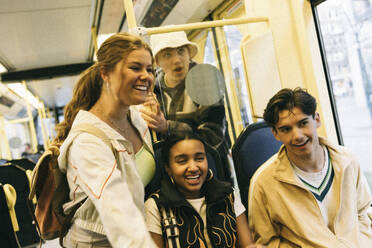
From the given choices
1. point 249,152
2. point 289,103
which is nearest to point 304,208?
point 249,152

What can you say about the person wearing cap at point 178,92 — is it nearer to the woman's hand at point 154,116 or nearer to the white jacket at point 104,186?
the woman's hand at point 154,116

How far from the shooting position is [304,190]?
1657 mm

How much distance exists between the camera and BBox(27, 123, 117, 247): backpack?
1355 mm

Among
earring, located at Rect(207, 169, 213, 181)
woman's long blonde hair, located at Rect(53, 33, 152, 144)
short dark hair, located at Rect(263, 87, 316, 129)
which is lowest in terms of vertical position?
earring, located at Rect(207, 169, 213, 181)

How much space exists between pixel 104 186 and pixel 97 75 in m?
0.64

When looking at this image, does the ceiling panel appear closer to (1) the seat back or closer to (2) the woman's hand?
(2) the woman's hand

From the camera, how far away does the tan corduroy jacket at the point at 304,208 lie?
5.31 feet

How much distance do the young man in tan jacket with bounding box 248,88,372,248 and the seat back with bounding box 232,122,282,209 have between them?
106 mm

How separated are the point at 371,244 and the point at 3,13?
169 inches

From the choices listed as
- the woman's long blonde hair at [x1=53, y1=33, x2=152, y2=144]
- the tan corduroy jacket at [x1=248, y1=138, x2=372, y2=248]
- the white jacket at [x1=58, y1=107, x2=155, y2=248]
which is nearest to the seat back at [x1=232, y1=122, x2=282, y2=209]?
the tan corduroy jacket at [x1=248, y1=138, x2=372, y2=248]

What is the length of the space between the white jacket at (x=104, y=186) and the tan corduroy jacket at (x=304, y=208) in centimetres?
71

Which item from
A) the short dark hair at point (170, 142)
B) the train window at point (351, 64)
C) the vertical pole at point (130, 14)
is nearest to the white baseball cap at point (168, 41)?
the vertical pole at point (130, 14)

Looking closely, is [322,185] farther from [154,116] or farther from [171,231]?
[154,116]

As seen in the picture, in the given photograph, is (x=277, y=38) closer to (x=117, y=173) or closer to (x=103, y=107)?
(x=103, y=107)
